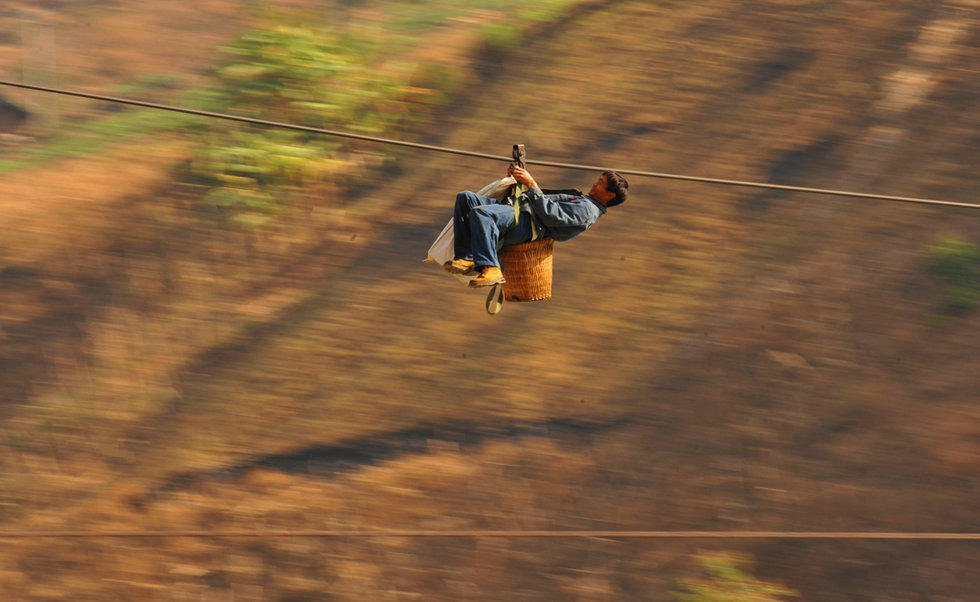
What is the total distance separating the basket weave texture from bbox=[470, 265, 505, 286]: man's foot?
15.6 inches

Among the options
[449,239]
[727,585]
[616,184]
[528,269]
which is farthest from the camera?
[727,585]

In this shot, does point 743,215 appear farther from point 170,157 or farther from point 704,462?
point 170,157

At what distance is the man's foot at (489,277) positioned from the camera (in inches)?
231

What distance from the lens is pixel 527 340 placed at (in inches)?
494

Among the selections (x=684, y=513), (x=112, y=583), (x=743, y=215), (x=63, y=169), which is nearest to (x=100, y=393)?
(x=112, y=583)

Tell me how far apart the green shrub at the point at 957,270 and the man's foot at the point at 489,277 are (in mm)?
8155

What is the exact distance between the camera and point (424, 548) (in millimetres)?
12031

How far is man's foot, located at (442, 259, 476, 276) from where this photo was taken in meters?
5.91

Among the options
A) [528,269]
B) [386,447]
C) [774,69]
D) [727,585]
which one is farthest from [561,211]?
[774,69]

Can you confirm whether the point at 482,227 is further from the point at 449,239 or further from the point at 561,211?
the point at 561,211

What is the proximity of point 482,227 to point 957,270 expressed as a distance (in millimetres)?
8383

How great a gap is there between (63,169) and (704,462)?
8597mm

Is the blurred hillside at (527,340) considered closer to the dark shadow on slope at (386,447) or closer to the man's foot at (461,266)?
the dark shadow on slope at (386,447)

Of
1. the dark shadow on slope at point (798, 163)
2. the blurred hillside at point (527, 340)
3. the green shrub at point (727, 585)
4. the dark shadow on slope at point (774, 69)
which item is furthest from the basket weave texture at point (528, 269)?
the dark shadow on slope at point (774, 69)
